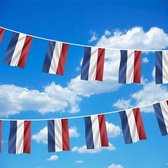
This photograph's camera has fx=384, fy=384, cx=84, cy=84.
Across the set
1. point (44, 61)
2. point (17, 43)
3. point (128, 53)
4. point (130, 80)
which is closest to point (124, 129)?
point (130, 80)

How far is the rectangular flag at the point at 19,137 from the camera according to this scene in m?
5.12

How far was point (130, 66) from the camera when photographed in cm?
476

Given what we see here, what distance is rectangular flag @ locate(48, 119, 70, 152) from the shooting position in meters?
5.15

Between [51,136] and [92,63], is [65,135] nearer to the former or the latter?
[51,136]

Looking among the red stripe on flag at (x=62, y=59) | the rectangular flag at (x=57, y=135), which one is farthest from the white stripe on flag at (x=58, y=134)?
the red stripe on flag at (x=62, y=59)

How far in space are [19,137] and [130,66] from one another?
1.76 m

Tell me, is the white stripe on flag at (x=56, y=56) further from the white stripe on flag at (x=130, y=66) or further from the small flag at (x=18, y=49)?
the white stripe on flag at (x=130, y=66)

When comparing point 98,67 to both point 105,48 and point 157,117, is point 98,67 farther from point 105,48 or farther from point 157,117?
point 157,117

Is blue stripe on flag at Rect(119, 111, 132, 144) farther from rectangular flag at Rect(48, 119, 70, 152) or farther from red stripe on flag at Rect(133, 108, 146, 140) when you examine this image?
rectangular flag at Rect(48, 119, 70, 152)

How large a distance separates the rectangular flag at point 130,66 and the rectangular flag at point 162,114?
0.44 metres

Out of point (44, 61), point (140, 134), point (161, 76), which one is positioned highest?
point (44, 61)

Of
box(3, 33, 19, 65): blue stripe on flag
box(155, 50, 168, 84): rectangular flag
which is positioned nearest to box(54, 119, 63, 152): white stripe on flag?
box(3, 33, 19, 65): blue stripe on flag

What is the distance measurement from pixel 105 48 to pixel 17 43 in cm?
109

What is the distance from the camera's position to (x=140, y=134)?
4934 millimetres
